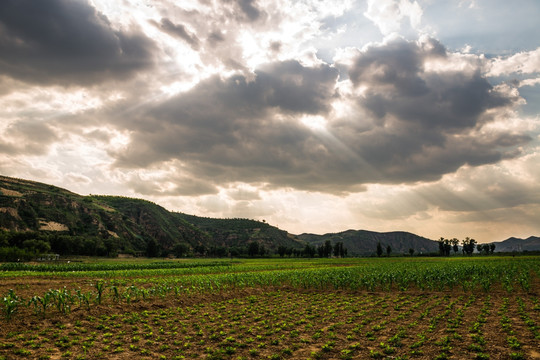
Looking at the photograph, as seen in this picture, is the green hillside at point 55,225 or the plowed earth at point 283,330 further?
the green hillside at point 55,225

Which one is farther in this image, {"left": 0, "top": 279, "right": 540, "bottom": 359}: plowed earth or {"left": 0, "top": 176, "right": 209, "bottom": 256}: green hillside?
{"left": 0, "top": 176, "right": 209, "bottom": 256}: green hillside

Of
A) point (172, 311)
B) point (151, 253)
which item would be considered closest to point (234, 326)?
point (172, 311)

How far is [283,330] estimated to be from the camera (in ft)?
59.2

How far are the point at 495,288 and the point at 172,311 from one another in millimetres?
32123

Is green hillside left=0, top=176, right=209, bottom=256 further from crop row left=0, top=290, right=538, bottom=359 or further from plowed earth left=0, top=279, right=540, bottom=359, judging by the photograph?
crop row left=0, top=290, right=538, bottom=359

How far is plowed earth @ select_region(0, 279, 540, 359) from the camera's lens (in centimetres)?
1409

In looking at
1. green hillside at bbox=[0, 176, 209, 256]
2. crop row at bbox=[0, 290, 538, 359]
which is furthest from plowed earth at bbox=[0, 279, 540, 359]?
green hillside at bbox=[0, 176, 209, 256]

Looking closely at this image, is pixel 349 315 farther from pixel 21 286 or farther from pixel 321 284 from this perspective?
pixel 21 286

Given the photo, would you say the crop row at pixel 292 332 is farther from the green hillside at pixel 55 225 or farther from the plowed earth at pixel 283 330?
the green hillside at pixel 55 225

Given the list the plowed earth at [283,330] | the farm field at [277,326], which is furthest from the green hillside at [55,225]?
the plowed earth at [283,330]

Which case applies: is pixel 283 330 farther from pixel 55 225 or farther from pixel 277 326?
pixel 55 225

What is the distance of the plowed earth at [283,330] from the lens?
46.2 feet

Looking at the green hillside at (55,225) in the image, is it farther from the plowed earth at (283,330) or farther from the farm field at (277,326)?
the plowed earth at (283,330)

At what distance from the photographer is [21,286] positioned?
34844mm
